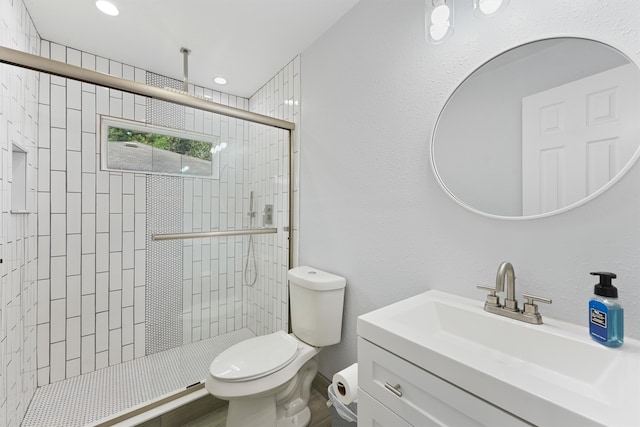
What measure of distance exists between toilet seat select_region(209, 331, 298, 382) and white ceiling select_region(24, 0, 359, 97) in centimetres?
190

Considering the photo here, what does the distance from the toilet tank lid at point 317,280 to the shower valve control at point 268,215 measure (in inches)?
20.8

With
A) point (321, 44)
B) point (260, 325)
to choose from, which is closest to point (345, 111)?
point (321, 44)

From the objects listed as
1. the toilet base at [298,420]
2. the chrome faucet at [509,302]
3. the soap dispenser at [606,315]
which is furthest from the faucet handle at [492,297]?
the toilet base at [298,420]

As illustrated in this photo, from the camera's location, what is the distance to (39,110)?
172cm

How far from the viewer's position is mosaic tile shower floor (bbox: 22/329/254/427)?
1.47m

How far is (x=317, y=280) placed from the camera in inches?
59.2

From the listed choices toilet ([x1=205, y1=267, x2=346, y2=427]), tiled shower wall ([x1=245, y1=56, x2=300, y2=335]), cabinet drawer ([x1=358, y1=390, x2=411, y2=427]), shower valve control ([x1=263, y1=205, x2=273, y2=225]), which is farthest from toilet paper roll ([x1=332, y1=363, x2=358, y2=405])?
shower valve control ([x1=263, y1=205, x2=273, y2=225])

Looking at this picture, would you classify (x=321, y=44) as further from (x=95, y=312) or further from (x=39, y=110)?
(x=95, y=312)

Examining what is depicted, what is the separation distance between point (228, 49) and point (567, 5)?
72.4 inches

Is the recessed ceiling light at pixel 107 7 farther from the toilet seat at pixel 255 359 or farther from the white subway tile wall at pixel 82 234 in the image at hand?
the toilet seat at pixel 255 359

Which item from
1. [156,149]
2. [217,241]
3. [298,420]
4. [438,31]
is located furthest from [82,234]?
[438,31]

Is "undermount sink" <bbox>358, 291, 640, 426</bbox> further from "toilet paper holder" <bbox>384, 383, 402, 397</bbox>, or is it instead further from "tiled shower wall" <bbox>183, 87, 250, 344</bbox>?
"tiled shower wall" <bbox>183, 87, 250, 344</bbox>

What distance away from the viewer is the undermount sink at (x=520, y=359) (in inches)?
19.1

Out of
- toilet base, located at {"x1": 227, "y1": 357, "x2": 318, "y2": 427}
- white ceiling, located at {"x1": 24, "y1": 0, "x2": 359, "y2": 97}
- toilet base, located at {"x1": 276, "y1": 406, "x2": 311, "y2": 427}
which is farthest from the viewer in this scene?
white ceiling, located at {"x1": 24, "y1": 0, "x2": 359, "y2": 97}
